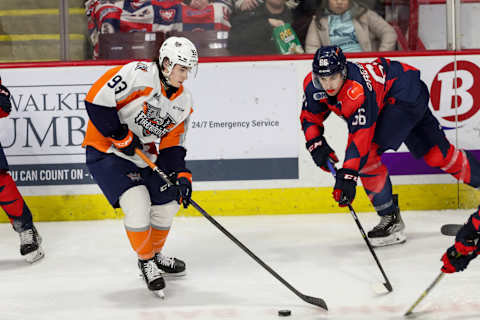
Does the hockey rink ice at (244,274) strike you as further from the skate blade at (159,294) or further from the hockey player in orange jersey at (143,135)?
the hockey player in orange jersey at (143,135)

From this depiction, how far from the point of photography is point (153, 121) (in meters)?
2.98

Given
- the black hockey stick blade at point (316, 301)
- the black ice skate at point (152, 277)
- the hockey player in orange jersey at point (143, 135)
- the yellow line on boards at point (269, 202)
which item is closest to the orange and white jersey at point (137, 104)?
the hockey player in orange jersey at point (143, 135)

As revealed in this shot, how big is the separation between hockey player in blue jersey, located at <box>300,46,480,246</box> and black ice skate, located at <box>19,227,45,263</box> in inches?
60.8

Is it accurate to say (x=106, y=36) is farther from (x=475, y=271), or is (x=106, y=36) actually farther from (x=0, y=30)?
(x=475, y=271)

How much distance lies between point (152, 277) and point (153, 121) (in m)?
0.68

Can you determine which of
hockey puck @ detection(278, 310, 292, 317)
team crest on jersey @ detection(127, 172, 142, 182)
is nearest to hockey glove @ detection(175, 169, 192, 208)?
team crest on jersey @ detection(127, 172, 142, 182)

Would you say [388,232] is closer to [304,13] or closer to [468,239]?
[468,239]

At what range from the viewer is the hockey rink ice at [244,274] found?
8.83ft

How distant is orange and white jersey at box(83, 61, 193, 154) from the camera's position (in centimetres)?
288

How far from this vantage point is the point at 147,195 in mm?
2977

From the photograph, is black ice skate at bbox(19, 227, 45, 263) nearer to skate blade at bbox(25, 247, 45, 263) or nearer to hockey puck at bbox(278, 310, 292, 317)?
skate blade at bbox(25, 247, 45, 263)

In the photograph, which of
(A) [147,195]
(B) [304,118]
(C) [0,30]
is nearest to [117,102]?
(A) [147,195]

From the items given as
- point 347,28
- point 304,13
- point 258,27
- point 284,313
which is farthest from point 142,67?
point 347,28

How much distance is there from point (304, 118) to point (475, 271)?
1117mm
